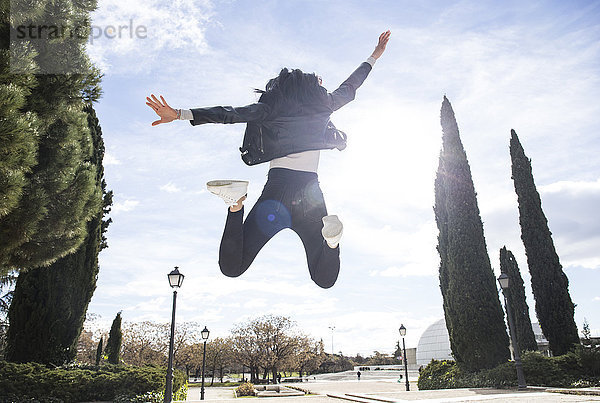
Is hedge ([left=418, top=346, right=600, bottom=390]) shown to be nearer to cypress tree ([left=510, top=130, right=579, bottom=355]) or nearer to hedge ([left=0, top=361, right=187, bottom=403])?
cypress tree ([left=510, top=130, right=579, bottom=355])

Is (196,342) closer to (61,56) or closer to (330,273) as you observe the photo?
(61,56)

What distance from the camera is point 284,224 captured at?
2.86 metres

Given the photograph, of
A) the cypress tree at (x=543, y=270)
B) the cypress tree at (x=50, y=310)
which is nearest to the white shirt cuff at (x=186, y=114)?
the cypress tree at (x=50, y=310)

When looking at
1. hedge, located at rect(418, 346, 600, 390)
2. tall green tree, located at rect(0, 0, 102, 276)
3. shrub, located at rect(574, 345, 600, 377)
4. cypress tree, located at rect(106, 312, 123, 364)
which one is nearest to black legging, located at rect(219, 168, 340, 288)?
tall green tree, located at rect(0, 0, 102, 276)

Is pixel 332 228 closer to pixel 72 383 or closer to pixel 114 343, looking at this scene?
pixel 72 383

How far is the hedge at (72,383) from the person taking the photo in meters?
9.70

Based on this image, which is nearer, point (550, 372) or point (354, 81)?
point (354, 81)

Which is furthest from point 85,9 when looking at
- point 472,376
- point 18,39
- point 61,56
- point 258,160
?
point 472,376

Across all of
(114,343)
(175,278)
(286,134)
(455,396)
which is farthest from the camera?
(114,343)

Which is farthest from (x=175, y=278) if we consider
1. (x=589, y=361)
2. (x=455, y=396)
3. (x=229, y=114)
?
(x=589, y=361)

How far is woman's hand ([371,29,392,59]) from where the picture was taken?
3652 mm

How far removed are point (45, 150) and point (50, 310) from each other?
268 inches

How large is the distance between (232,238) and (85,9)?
24.2 feet

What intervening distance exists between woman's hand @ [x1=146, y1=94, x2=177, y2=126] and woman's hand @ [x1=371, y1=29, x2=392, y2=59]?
1.98 m
